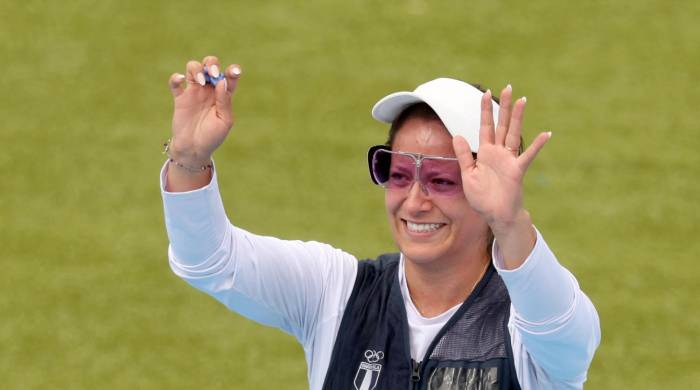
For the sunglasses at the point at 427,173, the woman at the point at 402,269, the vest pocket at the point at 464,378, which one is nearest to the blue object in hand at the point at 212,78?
the woman at the point at 402,269

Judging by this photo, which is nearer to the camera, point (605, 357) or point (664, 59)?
point (605, 357)

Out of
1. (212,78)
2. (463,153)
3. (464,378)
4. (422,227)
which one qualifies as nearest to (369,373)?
(464,378)

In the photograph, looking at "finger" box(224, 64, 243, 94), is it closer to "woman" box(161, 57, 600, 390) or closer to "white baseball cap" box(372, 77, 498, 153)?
"woman" box(161, 57, 600, 390)

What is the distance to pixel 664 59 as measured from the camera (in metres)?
9.85

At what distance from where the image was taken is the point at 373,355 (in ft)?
15.0

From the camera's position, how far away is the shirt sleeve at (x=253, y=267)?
449 cm

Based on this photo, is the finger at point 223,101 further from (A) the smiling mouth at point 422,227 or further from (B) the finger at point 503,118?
(B) the finger at point 503,118

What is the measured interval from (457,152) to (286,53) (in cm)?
571

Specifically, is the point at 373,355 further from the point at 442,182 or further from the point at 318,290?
the point at 442,182

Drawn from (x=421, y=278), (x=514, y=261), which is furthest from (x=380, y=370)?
(x=514, y=261)

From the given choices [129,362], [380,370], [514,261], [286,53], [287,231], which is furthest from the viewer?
[286,53]

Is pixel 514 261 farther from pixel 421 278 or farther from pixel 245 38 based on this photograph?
pixel 245 38

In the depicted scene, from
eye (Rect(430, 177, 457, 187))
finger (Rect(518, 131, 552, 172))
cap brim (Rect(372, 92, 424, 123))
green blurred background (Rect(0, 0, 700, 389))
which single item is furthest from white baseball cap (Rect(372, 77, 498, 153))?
green blurred background (Rect(0, 0, 700, 389))

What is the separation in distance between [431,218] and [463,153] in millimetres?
390
